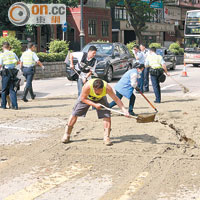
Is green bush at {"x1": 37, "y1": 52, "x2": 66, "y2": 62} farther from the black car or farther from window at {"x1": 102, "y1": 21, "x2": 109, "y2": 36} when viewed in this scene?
window at {"x1": 102, "y1": 21, "x2": 109, "y2": 36}

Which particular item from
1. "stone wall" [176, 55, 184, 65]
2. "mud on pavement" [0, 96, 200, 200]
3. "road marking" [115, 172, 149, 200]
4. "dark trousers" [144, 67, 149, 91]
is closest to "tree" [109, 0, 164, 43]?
"stone wall" [176, 55, 184, 65]

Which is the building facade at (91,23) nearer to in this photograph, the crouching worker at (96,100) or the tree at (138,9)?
the tree at (138,9)

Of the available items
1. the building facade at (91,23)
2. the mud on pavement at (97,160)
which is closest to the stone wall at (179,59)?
the building facade at (91,23)

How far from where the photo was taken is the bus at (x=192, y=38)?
111 feet

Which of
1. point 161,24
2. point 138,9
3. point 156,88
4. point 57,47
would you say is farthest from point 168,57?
point 161,24

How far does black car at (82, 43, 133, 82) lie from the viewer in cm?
2106

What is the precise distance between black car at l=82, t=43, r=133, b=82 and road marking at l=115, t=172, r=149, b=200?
14770 mm

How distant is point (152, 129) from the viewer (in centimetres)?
979

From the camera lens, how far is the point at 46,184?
6012 millimetres

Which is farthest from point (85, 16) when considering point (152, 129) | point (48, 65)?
point (152, 129)

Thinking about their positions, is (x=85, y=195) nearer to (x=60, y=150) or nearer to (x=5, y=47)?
(x=60, y=150)

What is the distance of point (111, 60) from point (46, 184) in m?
16.0

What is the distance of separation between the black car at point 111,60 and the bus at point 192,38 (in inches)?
463
